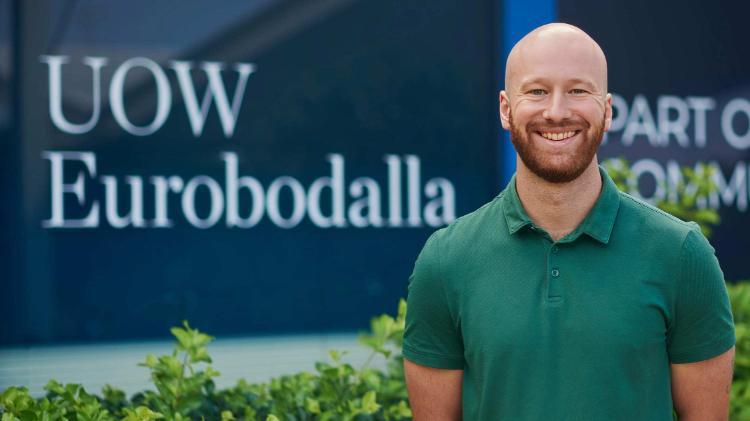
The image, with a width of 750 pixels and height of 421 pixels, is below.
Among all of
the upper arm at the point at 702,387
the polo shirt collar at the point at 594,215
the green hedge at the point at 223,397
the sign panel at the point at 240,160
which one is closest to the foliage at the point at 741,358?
the green hedge at the point at 223,397

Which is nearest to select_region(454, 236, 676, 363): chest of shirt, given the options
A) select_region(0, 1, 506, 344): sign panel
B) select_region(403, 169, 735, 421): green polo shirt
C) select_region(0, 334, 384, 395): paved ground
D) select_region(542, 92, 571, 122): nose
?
select_region(403, 169, 735, 421): green polo shirt

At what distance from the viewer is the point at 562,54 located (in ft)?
6.00

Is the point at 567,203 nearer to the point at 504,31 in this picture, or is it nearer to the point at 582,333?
the point at 582,333

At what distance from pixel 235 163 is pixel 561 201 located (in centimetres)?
275

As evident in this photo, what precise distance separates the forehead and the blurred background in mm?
2747

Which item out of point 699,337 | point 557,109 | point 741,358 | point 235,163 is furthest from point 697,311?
point 235,163

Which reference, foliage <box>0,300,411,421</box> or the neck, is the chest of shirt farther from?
foliage <box>0,300,411,421</box>

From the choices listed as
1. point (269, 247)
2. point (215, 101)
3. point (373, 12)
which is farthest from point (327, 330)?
point (373, 12)

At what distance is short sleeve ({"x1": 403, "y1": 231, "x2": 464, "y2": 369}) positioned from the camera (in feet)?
6.32

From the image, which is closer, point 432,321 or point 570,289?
point 570,289

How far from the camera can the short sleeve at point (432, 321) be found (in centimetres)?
193

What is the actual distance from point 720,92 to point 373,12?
2.08 meters

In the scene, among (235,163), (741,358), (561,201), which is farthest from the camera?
(235,163)

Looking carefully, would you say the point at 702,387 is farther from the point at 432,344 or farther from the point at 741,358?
the point at 741,358
